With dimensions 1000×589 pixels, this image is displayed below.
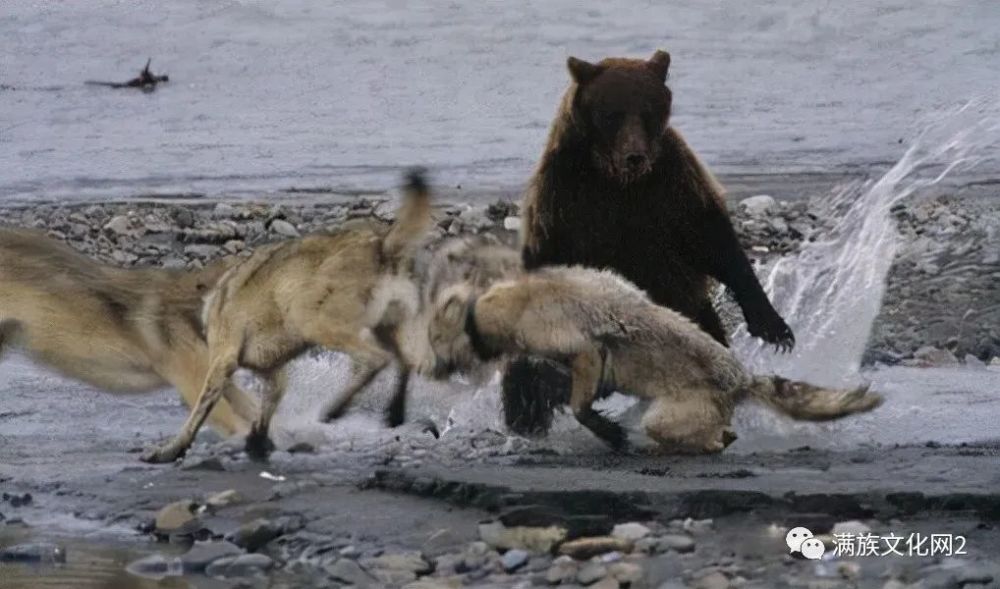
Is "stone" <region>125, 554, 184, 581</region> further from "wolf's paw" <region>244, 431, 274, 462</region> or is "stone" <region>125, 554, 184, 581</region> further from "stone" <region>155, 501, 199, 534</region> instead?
"wolf's paw" <region>244, 431, 274, 462</region>

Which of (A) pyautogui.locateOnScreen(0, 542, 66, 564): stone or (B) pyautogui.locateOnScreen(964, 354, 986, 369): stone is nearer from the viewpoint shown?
(A) pyautogui.locateOnScreen(0, 542, 66, 564): stone

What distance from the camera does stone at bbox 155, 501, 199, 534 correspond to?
7.54 metres

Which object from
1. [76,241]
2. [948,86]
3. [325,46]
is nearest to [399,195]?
[325,46]

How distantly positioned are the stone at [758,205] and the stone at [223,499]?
2.32m

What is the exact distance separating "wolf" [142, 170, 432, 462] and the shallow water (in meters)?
0.25

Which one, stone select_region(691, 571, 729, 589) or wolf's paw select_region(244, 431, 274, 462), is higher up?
wolf's paw select_region(244, 431, 274, 462)

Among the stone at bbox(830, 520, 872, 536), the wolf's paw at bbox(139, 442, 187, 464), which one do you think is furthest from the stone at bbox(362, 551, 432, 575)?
the stone at bbox(830, 520, 872, 536)

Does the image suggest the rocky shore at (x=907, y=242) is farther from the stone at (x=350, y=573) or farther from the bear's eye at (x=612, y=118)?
the stone at (x=350, y=573)

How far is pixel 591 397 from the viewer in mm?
7816

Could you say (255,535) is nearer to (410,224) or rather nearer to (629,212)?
(410,224)

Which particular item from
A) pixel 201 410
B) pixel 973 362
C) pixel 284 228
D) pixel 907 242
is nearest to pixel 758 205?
pixel 907 242

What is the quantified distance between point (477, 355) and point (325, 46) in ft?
4.70

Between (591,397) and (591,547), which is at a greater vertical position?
(591,397)

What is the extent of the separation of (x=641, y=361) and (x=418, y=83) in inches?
58.5
